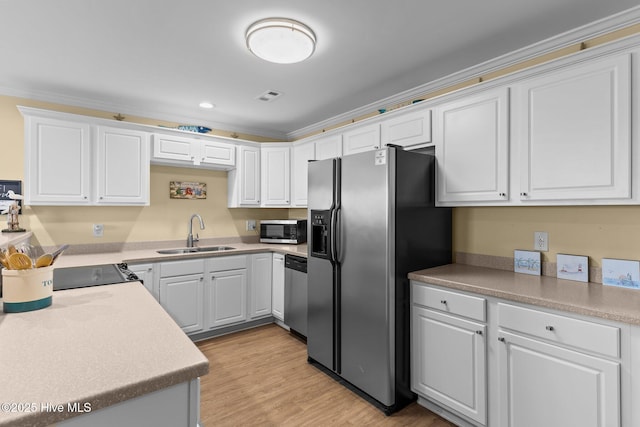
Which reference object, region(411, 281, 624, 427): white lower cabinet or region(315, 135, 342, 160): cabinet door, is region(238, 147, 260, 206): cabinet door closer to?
region(315, 135, 342, 160): cabinet door

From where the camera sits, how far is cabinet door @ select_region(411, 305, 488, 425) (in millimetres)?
1849

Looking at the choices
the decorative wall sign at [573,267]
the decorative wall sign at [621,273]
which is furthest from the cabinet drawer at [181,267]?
the decorative wall sign at [621,273]

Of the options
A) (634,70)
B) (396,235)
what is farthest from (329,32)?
(634,70)

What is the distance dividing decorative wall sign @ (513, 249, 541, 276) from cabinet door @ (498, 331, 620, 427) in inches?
26.8

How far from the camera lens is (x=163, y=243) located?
11.8 feet

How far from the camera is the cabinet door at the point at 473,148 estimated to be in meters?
2.09

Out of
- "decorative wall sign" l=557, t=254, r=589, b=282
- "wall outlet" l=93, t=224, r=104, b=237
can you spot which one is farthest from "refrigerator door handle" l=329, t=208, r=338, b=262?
"wall outlet" l=93, t=224, r=104, b=237

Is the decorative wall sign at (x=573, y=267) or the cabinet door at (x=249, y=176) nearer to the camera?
the decorative wall sign at (x=573, y=267)

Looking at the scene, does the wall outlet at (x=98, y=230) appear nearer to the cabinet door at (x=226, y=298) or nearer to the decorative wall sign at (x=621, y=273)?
the cabinet door at (x=226, y=298)

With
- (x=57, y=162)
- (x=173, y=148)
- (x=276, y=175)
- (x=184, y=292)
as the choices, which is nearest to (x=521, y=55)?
(x=276, y=175)

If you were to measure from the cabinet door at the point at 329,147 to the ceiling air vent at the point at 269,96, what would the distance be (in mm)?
693

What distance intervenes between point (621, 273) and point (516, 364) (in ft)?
2.77

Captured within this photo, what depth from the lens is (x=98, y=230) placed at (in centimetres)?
A: 324

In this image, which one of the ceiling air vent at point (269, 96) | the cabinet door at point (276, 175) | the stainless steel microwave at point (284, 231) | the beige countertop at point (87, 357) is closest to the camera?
the beige countertop at point (87, 357)
